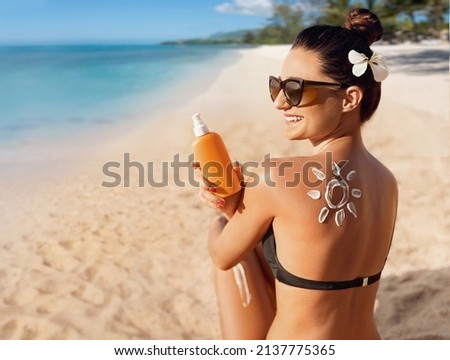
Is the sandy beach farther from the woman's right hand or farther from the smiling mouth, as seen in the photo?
the smiling mouth

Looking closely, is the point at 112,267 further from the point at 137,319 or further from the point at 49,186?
the point at 49,186

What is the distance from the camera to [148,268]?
398 cm

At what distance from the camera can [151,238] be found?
447 centimetres

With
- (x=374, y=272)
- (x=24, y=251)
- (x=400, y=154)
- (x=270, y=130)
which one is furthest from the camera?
(x=270, y=130)

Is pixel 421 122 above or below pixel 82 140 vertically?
above

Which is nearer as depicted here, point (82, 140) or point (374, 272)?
point (374, 272)

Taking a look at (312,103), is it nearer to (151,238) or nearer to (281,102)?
(281,102)

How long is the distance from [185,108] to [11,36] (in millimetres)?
49166

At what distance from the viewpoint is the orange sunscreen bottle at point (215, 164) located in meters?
1.73

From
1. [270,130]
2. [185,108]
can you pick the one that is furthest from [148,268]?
[185,108]

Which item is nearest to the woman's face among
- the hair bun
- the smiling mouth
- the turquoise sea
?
the smiling mouth

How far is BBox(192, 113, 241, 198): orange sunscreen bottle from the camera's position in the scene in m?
1.73

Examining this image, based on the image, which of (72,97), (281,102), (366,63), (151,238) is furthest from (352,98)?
(72,97)

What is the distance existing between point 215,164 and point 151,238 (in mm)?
2842
